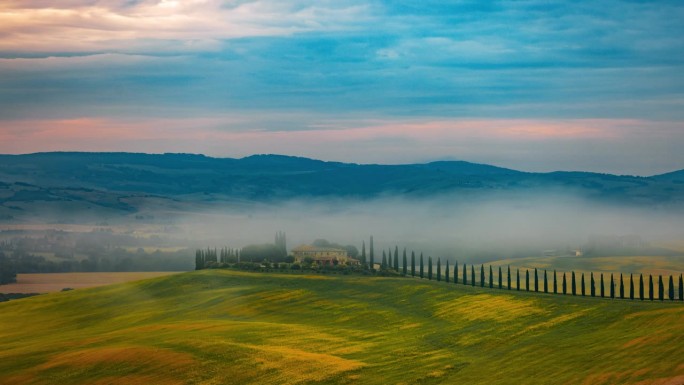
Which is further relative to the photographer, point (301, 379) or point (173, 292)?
point (173, 292)

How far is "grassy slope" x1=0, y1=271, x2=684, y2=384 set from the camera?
110m

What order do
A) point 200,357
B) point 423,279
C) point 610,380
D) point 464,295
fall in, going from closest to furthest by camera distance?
point 610,380, point 200,357, point 464,295, point 423,279

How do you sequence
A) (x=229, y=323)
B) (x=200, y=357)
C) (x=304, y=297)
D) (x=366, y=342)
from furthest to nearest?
(x=304, y=297) → (x=229, y=323) → (x=366, y=342) → (x=200, y=357)

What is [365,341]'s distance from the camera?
5251 inches

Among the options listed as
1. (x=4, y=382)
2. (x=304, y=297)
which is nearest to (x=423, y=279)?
(x=304, y=297)

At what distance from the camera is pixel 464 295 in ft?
535

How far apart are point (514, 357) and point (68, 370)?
5212cm

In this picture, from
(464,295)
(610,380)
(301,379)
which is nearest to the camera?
(610,380)

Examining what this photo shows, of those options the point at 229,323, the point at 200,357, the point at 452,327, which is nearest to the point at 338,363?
the point at 200,357

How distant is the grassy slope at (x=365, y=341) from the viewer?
360 feet

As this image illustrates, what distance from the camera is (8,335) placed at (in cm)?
16925

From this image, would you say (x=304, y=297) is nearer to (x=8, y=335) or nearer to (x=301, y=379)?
(x=8, y=335)

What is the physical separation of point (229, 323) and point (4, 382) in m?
36.6

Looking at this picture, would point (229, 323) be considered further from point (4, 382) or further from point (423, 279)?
point (423, 279)
